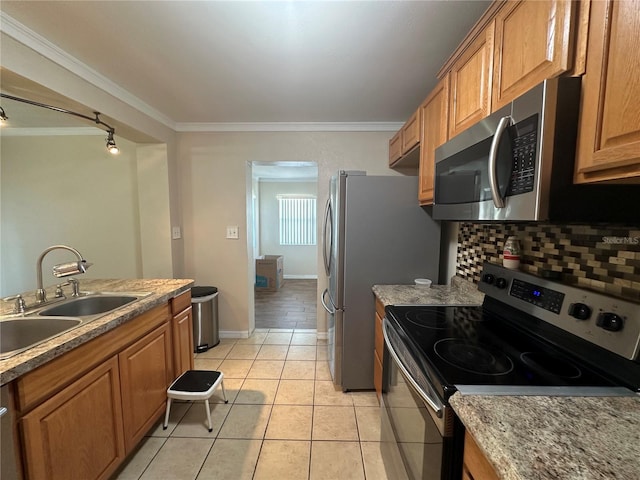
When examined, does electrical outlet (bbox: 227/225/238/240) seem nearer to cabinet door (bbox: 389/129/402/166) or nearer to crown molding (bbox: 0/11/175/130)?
crown molding (bbox: 0/11/175/130)

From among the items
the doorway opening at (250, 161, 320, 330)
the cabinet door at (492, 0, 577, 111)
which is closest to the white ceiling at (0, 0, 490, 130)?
the cabinet door at (492, 0, 577, 111)

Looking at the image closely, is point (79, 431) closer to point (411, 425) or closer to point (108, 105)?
point (411, 425)

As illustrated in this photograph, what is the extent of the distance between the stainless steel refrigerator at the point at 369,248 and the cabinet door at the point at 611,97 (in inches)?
50.4

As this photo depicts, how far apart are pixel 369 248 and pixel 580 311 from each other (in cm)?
123

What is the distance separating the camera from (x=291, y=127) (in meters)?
2.92

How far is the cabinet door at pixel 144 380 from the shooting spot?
143 cm

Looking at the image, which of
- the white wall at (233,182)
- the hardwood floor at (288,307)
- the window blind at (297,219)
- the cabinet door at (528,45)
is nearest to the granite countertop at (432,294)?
the cabinet door at (528,45)

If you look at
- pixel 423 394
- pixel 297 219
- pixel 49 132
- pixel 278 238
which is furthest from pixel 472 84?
pixel 278 238

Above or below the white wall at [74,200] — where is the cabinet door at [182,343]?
below

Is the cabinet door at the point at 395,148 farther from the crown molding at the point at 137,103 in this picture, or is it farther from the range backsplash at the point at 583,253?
the range backsplash at the point at 583,253

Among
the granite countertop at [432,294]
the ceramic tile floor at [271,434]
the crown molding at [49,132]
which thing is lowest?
the ceramic tile floor at [271,434]

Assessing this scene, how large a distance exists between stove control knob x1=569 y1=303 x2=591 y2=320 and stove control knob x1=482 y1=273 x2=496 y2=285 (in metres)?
0.46

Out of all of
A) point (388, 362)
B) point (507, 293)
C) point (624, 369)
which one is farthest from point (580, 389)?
point (388, 362)

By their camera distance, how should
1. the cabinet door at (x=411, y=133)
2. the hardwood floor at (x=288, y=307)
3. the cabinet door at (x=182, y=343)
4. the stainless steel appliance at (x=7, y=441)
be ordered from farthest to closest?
the hardwood floor at (x=288, y=307)
the cabinet door at (x=411, y=133)
the cabinet door at (x=182, y=343)
the stainless steel appliance at (x=7, y=441)
